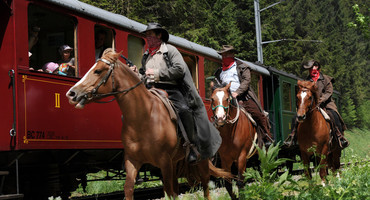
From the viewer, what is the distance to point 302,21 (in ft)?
174

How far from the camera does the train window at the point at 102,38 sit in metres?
8.48

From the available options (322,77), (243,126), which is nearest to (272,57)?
(322,77)

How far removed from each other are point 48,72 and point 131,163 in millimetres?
2411

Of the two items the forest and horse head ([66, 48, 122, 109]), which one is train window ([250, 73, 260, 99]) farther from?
horse head ([66, 48, 122, 109])

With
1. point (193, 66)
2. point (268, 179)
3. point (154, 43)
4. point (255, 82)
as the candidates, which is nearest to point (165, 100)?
point (154, 43)

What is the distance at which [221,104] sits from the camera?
7910 mm

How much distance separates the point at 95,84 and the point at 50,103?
2.09 metres

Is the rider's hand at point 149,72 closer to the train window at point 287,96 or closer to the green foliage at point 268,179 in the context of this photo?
the green foliage at point 268,179

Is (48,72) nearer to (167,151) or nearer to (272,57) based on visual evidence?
(167,151)

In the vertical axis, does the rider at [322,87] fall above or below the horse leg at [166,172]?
above

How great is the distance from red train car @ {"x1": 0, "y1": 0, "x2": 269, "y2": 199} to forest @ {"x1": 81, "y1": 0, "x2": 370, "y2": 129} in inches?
502

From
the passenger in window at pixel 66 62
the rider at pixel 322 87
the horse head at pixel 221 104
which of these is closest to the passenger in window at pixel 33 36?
the passenger in window at pixel 66 62

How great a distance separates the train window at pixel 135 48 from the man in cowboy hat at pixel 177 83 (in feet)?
9.18

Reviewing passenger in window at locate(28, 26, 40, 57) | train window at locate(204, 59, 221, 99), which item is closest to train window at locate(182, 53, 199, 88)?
train window at locate(204, 59, 221, 99)
